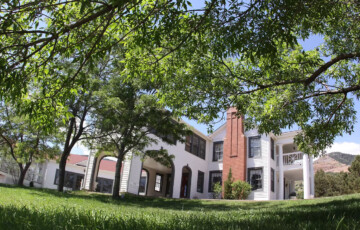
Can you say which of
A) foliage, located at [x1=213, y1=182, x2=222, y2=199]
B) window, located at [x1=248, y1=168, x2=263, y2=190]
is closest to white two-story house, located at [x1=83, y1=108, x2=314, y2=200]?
window, located at [x1=248, y1=168, x2=263, y2=190]

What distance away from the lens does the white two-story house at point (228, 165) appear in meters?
23.8

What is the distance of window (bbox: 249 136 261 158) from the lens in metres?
25.2

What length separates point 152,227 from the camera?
11.6ft

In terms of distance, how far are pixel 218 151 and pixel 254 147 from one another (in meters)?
3.96

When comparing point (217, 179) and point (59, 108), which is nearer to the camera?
point (59, 108)

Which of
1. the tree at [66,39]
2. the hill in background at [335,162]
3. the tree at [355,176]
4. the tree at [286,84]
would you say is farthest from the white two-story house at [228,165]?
the hill in background at [335,162]

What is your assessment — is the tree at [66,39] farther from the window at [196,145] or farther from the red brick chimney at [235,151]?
the window at [196,145]

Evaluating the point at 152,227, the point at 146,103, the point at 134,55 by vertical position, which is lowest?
the point at 152,227

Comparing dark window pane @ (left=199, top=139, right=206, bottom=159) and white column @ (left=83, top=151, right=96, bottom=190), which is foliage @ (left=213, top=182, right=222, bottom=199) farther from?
white column @ (left=83, top=151, right=96, bottom=190)

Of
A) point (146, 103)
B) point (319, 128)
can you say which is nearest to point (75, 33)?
point (319, 128)

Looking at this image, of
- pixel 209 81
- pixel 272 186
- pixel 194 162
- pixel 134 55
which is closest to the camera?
pixel 134 55

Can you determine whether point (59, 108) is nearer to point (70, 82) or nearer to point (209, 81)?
point (70, 82)

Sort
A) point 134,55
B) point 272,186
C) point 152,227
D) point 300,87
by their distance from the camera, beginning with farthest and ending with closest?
point 272,186, point 300,87, point 134,55, point 152,227

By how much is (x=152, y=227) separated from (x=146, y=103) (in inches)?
440
